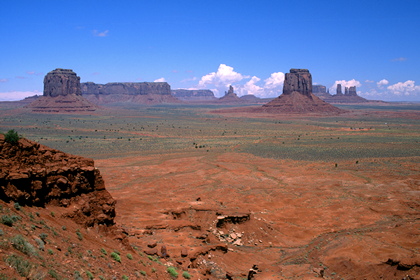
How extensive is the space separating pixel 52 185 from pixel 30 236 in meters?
3.05

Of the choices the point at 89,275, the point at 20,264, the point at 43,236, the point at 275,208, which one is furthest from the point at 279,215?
the point at 20,264

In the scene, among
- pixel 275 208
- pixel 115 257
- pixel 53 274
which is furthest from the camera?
pixel 275 208

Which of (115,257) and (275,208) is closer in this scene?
(115,257)

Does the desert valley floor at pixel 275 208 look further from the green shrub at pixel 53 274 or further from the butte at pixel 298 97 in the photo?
the butte at pixel 298 97

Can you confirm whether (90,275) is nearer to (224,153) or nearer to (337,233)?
(337,233)

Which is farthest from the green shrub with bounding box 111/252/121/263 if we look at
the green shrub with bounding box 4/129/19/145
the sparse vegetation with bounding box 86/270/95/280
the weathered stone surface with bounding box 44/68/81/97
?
the weathered stone surface with bounding box 44/68/81/97

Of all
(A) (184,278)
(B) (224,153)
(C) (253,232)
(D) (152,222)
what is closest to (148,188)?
(D) (152,222)

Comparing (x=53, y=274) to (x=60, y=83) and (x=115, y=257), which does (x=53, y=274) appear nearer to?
(x=115, y=257)

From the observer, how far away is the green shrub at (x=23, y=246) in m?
7.15

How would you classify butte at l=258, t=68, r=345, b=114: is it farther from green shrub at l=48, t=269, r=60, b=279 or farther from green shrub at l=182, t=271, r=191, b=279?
green shrub at l=48, t=269, r=60, b=279

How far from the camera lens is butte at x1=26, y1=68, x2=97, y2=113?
14412 cm

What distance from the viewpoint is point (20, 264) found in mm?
6363

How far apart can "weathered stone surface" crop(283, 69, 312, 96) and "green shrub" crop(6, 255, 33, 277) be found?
147 meters

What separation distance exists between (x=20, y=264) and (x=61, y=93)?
155m
